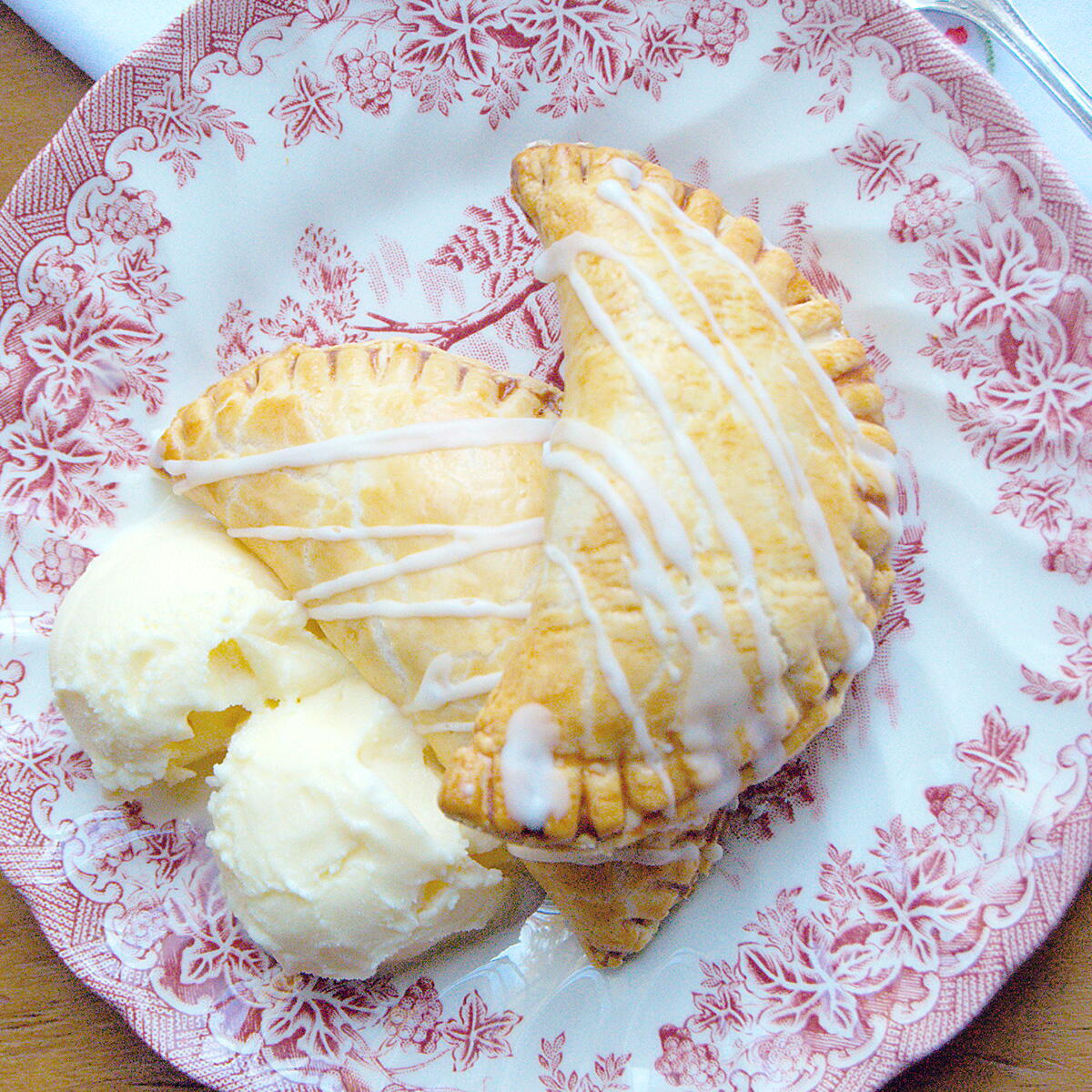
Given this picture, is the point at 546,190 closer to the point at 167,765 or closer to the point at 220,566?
the point at 220,566

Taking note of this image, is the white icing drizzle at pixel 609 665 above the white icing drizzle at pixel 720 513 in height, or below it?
below

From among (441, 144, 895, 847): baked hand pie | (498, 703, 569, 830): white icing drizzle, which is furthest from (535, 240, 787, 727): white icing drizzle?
(498, 703, 569, 830): white icing drizzle

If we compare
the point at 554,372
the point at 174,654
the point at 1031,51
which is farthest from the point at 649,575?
the point at 1031,51

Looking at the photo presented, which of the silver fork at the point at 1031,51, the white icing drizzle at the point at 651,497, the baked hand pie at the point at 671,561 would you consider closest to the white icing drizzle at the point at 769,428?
the baked hand pie at the point at 671,561

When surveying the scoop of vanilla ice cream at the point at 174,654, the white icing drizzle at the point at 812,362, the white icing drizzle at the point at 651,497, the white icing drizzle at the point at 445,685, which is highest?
the white icing drizzle at the point at 812,362

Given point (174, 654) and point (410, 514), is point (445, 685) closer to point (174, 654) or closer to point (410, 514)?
point (410, 514)

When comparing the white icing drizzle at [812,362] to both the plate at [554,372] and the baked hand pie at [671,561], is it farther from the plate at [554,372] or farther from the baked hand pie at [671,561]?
the plate at [554,372]
